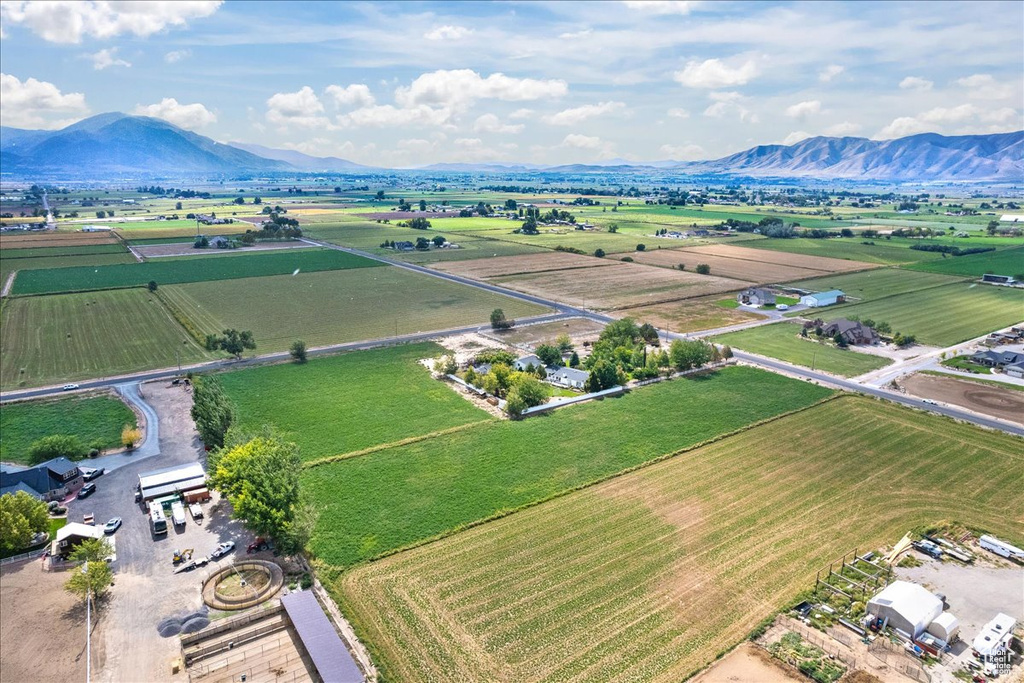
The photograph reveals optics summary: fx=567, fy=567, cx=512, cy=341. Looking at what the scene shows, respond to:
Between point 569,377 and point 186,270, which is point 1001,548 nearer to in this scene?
point 569,377

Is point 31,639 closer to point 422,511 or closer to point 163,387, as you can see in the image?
point 422,511

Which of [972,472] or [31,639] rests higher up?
[972,472]

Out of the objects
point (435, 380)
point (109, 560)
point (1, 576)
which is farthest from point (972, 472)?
point (1, 576)

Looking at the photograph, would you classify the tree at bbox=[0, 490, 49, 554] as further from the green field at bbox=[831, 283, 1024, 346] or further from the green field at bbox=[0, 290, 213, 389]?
the green field at bbox=[831, 283, 1024, 346]

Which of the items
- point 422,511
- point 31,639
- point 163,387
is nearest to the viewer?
point 31,639

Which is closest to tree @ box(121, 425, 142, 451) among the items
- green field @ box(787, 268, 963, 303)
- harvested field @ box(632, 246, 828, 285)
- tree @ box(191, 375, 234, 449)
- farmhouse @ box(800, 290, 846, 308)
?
tree @ box(191, 375, 234, 449)

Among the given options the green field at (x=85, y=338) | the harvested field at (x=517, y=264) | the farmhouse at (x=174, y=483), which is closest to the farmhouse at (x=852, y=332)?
the harvested field at (x=517, y=264)

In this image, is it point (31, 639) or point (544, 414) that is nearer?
point (31, 639)

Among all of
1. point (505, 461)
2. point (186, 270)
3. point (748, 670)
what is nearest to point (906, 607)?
point (748, 670)
